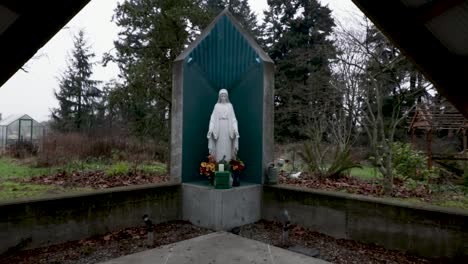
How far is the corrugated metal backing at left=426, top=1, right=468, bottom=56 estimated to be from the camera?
2100mm

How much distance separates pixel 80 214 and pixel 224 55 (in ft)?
13.0

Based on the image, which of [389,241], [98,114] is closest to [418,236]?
[389,241]

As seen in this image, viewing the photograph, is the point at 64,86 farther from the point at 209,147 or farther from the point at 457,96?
the point at 457,96

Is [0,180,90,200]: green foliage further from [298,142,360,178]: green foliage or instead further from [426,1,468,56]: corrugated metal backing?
[426,1,468,56]: corrugated metal backing

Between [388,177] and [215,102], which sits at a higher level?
[215,102]

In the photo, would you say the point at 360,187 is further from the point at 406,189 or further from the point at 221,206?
the point at 221,206

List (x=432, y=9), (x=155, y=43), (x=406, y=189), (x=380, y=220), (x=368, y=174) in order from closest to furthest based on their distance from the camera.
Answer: (x=432, y=9), (x=380, y=220), (x=406, y=189), (x=155, y=43), (x=368, y=174)

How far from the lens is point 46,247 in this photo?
4219mm

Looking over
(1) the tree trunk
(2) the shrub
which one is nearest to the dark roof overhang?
(1) the tree trunk

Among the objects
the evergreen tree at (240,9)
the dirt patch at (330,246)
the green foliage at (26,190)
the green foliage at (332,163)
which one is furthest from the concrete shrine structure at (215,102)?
the evergreen tree at (240,9)

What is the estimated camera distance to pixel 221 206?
206 inches

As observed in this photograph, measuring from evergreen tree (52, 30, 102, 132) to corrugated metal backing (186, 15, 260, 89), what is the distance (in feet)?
64.3

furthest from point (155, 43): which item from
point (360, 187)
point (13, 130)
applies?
point (13, 130)

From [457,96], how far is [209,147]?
4.14m
